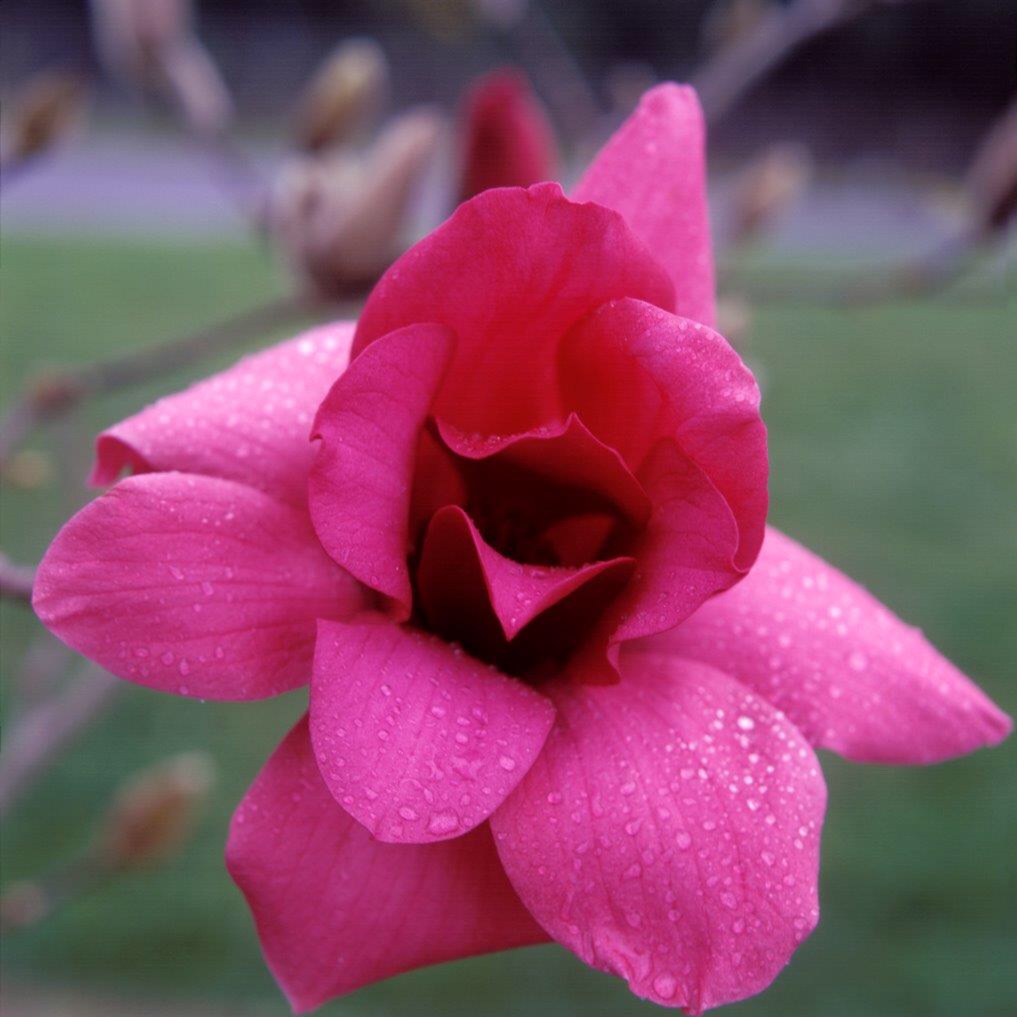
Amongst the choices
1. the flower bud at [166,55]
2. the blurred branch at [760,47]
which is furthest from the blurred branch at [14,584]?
the blurred branch at [760,47]

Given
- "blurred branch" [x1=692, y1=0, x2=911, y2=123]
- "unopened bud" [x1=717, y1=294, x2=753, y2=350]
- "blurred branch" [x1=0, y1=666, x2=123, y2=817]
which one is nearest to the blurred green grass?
"blurred branch" [x1=0, y1=666, x2=123, y2=817]

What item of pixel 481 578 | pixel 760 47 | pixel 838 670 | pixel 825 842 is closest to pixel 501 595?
pixel 481 578

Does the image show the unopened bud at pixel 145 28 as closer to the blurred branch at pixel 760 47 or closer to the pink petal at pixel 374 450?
the blurred branch at pixel 760 47

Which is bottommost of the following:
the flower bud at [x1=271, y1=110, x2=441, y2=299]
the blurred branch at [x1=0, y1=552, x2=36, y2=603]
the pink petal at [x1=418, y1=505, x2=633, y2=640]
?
the flower bud at [x1=271, y1=110, x2=441, y2=299]

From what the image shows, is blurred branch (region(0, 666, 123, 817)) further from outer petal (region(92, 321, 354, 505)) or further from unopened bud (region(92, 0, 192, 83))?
unopened bud (region(92, 0, 192, 83))

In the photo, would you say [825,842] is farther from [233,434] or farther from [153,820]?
[233,434]

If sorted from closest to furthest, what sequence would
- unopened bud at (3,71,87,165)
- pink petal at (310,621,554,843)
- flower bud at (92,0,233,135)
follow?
1. pink petal at (310,621,554,843)
2. unopened bud at (3,71,87,165)
3. flower bud at (92,0,233,135)
